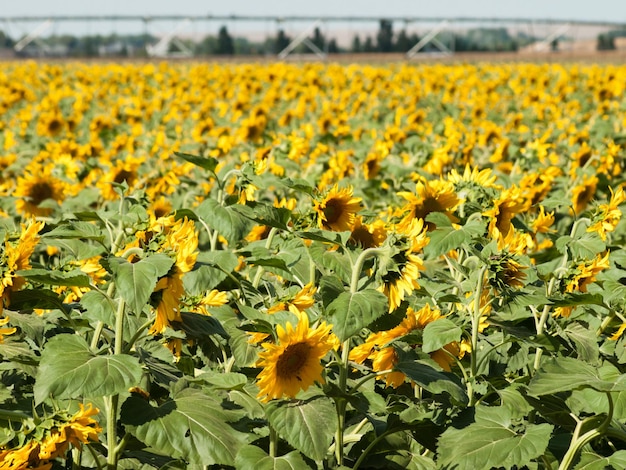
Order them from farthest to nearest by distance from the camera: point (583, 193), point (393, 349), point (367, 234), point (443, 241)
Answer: point (583, 193) → point (367, 234) → point (443, 241) → point (393, 349)

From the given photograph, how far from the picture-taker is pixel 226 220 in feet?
8.80

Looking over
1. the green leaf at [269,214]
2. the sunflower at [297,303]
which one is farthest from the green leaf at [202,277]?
the green leaf at [269,214]

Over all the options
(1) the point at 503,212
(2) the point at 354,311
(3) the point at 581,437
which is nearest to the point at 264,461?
(2) the point at 354,311

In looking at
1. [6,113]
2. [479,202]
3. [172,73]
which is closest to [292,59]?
[172,73]

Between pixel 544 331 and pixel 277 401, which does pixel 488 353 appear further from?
pixel 277 401

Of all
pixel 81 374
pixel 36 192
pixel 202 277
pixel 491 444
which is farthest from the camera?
pixel 36 192

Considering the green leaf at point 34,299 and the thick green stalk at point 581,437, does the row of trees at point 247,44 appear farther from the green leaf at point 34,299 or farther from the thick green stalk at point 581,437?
the thick green stalk at point 581,437

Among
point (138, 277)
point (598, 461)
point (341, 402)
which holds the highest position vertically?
point (138, 277)

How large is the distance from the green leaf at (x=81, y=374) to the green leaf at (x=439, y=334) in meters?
0.74

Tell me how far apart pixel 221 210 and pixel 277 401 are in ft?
2.63

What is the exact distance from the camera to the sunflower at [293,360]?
200 centimetres

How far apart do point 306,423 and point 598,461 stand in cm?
74

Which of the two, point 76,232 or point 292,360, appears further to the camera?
point 76,232

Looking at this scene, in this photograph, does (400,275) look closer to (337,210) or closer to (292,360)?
(292,360)
